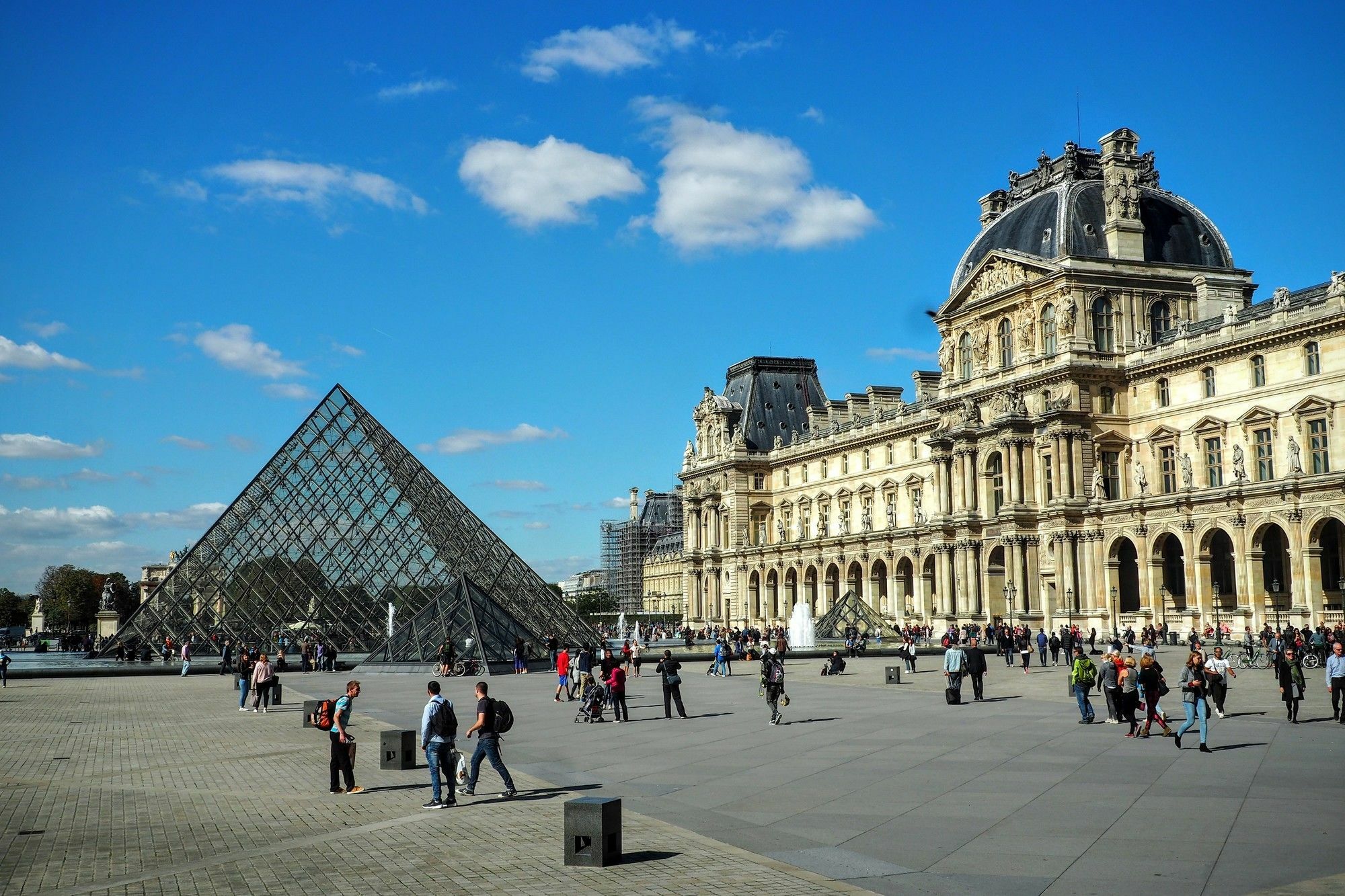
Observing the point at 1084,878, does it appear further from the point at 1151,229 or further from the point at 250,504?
the point at 1151,229

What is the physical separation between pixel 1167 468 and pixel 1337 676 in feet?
122

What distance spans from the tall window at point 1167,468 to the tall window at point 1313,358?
7902mm

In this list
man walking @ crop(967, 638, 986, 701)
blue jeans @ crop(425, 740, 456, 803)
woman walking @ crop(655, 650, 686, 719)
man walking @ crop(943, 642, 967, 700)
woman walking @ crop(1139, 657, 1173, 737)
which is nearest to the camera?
blue jeans @ crop(425, 740, 456, 803)

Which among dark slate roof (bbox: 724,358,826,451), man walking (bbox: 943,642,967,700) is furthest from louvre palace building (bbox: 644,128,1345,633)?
man walking (bbox: 943,642,967,700)

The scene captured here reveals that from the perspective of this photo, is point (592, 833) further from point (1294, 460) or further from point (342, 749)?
point (1294, 460)

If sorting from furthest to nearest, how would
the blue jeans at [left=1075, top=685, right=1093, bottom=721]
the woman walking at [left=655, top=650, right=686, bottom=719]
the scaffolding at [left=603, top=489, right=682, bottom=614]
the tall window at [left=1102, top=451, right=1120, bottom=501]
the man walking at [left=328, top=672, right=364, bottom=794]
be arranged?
the scaffolding at [left=603, top=489, right=682, bottom=614] < the tall window at [left=1102, top=451, right=1120, bottom=501] < the woman walking at [left=655, top=650, right=686, bottom=719] < the blue jeans at [left=1075, top=685, right=1093, bottom=721] < the man walking at [left=328, top=672, right=364, bottom=794]

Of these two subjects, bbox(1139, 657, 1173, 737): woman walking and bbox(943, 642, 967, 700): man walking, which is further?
bbox(943, 642, 967, 700): man walking

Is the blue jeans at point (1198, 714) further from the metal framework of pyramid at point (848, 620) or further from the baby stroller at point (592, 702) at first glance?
the metal framework of pyramid at point (848, 620)

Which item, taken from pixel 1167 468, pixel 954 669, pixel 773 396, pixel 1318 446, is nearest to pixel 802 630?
pixel 1167 468

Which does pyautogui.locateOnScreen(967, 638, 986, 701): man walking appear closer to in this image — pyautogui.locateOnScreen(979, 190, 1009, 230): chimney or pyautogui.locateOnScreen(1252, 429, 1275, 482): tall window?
pyautogui.locateOnScreen(1252, 429, 1275, 482): tall window

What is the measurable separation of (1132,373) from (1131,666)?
4032cm

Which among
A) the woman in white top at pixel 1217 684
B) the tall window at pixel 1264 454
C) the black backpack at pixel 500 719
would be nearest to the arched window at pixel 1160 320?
the tall window at pixel 1264 454

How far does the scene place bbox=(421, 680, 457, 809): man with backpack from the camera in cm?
1252

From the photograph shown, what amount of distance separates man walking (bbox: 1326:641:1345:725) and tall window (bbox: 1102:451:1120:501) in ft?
124
